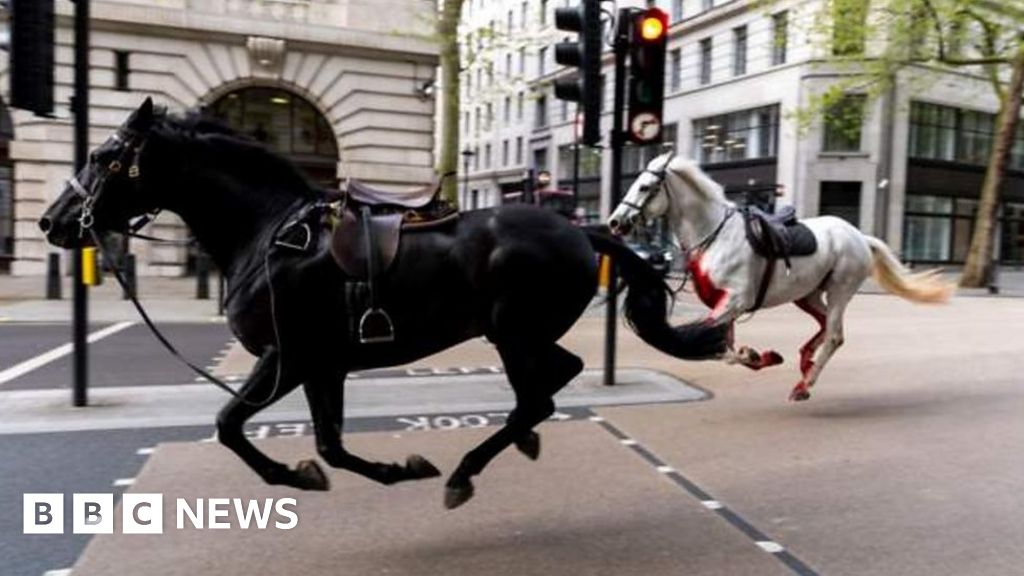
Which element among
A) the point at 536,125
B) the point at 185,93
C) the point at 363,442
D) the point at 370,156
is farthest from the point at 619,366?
the point at 536,125

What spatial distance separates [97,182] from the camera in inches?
168

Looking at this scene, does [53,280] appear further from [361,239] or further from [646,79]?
[361,239]

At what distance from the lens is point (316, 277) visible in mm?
4312

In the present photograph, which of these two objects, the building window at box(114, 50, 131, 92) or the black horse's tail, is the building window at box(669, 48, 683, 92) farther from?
the black horse's tail

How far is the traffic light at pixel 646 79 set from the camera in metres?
8.21

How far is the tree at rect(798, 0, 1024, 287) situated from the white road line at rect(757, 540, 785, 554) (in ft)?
66.1

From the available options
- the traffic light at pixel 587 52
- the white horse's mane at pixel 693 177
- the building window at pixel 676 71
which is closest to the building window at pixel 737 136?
the building window at pixel 676 71

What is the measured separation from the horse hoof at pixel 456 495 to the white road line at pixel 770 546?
4.86 ft

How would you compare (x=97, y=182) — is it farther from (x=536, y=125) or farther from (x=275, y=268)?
(x=536, y=125)

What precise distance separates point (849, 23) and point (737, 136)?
65.0 feet

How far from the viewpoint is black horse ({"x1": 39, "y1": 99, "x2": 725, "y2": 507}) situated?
168 inches

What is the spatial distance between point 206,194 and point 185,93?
68.6 ft

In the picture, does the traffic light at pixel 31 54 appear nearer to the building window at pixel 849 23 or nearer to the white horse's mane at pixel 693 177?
the white horse's mane at pixel 693 177

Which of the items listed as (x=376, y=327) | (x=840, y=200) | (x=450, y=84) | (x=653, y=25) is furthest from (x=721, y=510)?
(x=840, y=200)
